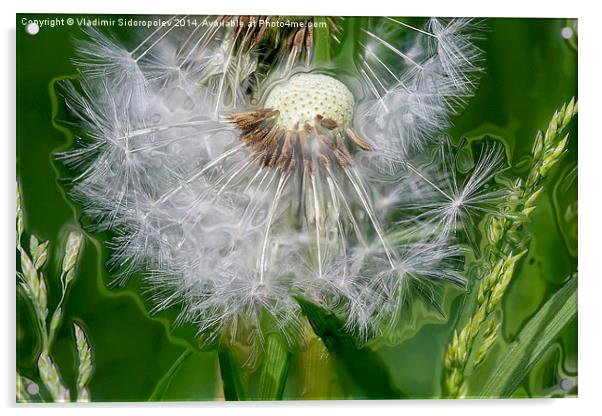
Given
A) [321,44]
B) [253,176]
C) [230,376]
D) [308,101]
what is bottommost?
[230,376]

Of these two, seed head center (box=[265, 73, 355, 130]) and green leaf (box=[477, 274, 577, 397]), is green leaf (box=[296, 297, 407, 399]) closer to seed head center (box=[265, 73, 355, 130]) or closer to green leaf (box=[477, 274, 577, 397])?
green leaf (box=[477, 274, 577, 397])

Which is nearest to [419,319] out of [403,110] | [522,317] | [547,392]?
[522,317]

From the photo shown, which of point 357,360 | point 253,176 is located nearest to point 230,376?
point 357,360

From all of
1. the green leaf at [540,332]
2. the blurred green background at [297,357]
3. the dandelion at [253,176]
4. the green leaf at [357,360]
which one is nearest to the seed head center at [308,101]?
the dandelion at [253,176]

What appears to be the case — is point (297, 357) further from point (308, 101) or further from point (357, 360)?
point (308, 101)

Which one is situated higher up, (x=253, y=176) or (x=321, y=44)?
(x=321, y=44)

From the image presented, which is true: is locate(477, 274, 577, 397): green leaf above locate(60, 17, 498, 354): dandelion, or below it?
below

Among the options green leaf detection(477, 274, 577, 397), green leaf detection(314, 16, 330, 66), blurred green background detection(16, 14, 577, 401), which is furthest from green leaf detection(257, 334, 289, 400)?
green leaf detection(314, 16, 330, 66)
